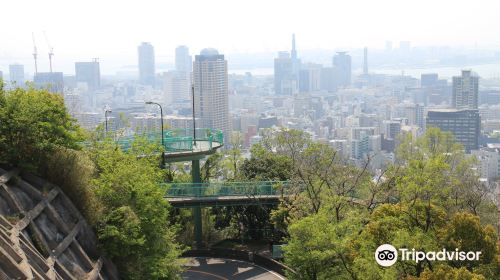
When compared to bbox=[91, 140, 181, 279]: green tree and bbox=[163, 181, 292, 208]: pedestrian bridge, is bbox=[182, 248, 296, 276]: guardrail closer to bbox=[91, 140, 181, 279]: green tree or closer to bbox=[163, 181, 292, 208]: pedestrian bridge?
bbox=[163, 181, 292, 208]: pedestrian bridge

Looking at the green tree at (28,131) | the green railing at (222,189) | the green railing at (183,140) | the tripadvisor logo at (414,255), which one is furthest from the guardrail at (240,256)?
the green tree at (28,131)

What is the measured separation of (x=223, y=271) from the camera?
105 ft

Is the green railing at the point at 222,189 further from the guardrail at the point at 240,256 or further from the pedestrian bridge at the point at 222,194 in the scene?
the guardrail at the point at 240,256

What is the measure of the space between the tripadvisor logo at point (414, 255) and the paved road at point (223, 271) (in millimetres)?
12732

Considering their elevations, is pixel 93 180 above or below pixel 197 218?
above

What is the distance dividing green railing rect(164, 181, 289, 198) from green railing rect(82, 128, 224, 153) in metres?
2.48

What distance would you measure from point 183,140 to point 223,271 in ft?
27.9

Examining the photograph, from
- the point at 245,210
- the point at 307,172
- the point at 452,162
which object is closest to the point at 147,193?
the point at 307,172

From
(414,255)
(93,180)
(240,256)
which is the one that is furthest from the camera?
(240,256)

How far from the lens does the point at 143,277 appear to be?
69.7ft

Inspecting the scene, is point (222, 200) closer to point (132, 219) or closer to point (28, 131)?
point (132, 219)

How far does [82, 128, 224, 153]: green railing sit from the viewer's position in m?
34.3

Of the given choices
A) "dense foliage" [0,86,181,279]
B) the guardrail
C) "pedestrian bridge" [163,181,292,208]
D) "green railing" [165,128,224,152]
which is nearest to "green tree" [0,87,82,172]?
"dense foliage" [0,86,181,279]

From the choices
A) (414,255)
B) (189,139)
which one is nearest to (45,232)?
(414,255)
